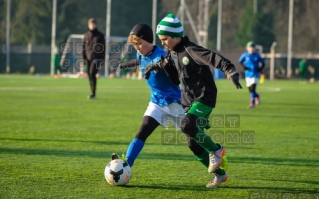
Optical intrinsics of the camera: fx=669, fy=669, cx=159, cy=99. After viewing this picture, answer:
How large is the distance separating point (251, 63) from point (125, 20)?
4893 centimetres

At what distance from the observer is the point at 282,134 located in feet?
42.7

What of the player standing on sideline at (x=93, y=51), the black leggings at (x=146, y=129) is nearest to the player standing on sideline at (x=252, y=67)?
the player standing on sideline at (x=93, y=51)

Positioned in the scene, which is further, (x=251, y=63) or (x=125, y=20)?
(x=125, y=20)

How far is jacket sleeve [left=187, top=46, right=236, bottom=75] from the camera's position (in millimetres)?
6730

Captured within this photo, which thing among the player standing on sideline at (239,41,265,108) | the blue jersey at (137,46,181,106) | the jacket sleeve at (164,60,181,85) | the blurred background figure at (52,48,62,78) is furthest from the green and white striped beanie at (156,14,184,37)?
the blurred background figure at (52,48,62,78)

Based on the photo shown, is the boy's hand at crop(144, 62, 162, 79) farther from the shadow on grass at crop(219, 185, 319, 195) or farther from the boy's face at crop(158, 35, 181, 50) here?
the shadow on grass at crop(219, 185, 319, 195)

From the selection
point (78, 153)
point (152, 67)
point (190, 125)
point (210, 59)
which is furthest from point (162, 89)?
point (78, 153)

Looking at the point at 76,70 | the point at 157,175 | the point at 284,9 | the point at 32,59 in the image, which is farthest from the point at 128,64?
the point at 284,9

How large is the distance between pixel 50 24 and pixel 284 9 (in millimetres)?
29096

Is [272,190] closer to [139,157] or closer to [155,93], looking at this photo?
[155,93]

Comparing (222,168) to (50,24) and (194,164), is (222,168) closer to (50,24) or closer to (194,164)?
(194,164)

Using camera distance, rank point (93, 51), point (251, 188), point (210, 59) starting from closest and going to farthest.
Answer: point (210, 59) → point (251, 188) → point (93, 51)

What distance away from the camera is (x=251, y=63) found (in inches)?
860

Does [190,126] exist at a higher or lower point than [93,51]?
lower
